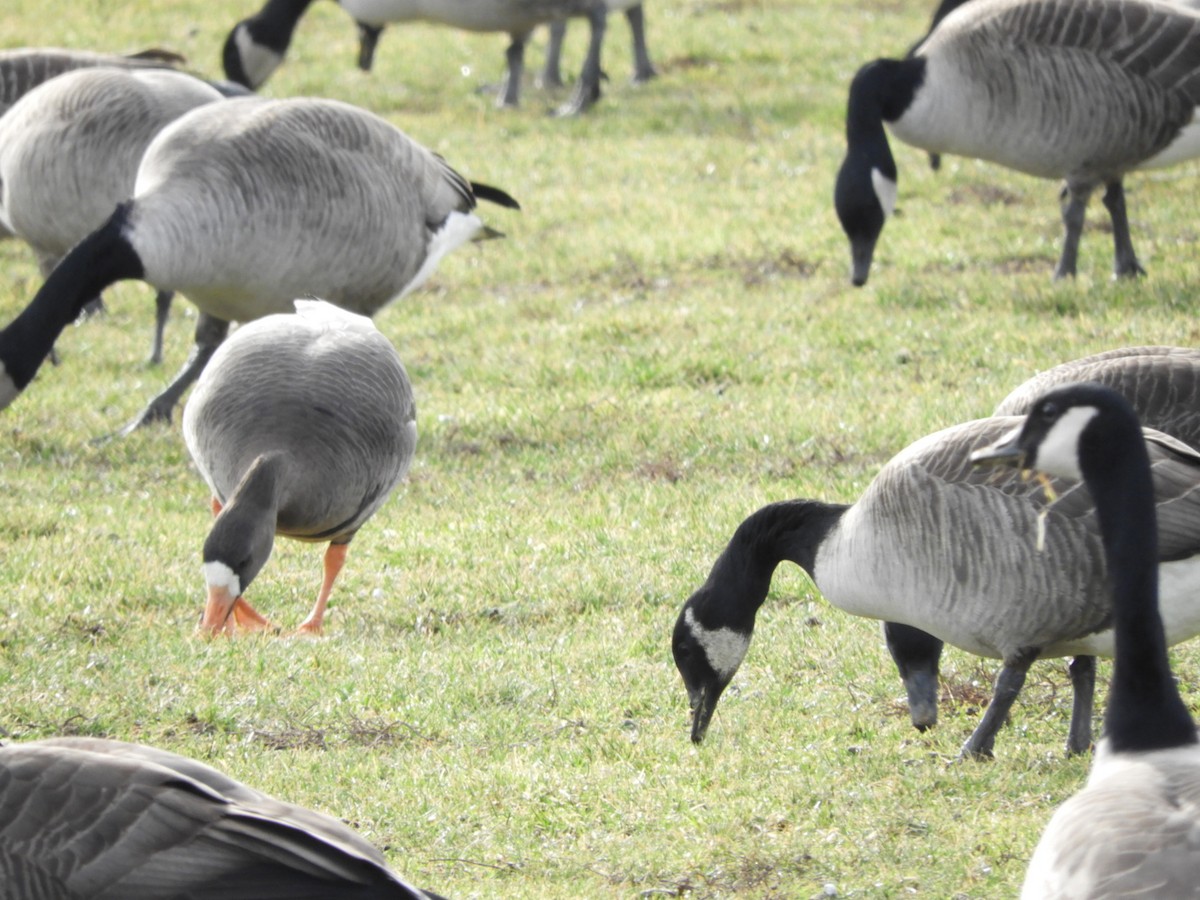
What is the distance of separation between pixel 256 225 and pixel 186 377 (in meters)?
1.28

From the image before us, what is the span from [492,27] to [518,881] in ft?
48.9

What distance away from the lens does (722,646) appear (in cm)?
616

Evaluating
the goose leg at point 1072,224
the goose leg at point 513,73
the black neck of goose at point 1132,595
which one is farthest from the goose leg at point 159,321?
the black neck of goose at point 1132,595

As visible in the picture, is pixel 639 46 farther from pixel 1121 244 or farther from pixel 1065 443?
pixel 1065 443

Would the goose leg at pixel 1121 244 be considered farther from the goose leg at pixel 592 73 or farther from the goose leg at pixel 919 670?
the goose leg at pixel 592 73

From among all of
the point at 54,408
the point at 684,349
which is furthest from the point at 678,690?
the point at 54,408

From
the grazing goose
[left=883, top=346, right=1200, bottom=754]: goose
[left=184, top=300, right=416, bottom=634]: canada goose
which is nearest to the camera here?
[left=883, top=346, right=1200, bottom=754]: goose

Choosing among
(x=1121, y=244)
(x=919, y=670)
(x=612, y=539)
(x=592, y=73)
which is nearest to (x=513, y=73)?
(x=592, y=73)

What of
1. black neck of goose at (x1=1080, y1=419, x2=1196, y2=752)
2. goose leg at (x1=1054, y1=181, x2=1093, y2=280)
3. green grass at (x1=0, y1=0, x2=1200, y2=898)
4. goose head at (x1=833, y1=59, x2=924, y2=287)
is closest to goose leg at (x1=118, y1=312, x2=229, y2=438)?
green grass at (x1=0, y1=0, x2=1200, y2=898)

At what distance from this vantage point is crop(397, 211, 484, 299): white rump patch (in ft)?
35.7

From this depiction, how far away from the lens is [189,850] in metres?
3.86

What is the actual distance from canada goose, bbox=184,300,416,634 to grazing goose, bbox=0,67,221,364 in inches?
137

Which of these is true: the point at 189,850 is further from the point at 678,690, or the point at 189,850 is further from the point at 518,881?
the point at 678,690

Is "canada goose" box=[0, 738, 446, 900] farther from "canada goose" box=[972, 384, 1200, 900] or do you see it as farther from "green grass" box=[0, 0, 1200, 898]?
"canada goose" box=[972, 384, 1200, 900]
